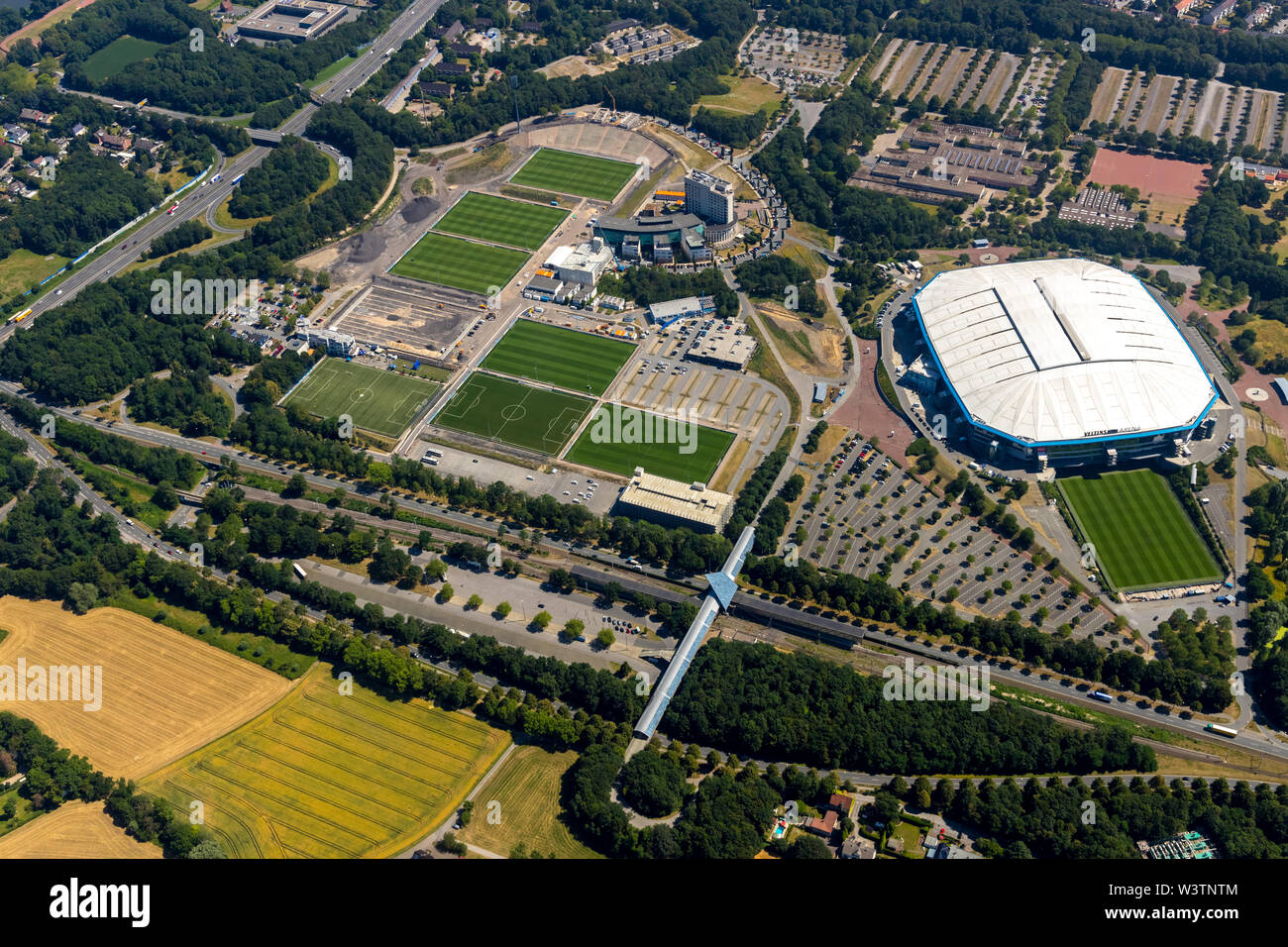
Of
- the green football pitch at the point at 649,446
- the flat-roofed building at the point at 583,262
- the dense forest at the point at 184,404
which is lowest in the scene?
the dense forest at the point at 184,404

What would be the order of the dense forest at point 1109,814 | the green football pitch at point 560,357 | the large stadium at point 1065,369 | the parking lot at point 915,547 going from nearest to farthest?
the dense forest at point 1109,814 → the parking lot at point 915,547 → the large stadium at point 1065,369 → the green football pitch at point 560,357

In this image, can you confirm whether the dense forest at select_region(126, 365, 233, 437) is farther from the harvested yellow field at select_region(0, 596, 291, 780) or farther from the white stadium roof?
the white stadium roof

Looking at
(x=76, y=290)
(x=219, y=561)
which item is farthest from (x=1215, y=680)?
(x=76, y=290)

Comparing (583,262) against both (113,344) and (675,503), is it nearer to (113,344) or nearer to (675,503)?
(675,503)

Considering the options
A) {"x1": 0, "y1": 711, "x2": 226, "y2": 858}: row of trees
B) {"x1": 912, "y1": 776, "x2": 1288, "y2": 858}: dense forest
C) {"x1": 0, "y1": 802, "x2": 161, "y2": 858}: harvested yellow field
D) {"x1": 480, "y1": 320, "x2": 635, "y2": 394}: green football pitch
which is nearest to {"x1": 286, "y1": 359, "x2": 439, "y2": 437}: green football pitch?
{"x1": 480, "y1": 320, "x2": 635, "y2": 394}: green football pitch

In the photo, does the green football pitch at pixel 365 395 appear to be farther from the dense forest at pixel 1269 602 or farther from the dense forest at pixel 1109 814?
the dense forest at pixel 1269 602

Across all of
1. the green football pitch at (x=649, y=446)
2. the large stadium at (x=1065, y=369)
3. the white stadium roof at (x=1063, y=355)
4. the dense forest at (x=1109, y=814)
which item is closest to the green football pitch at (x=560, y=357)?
the green football pitch at (x=649, y=446)
